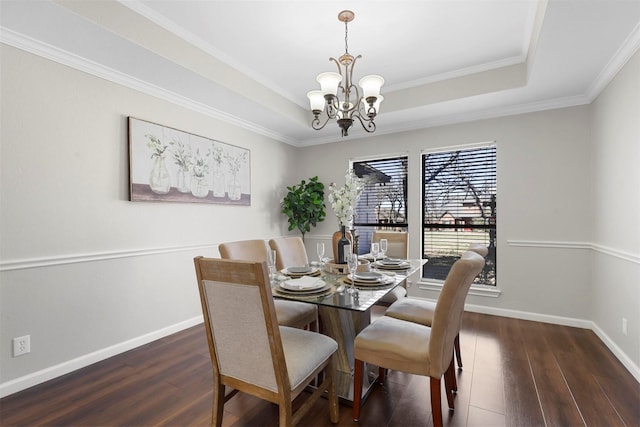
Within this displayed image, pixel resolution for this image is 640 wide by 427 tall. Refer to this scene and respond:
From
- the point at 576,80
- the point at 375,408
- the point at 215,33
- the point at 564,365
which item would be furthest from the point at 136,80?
the point at 564,365

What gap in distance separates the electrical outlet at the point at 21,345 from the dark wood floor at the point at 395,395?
0.26 meters

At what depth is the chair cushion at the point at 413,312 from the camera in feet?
6.98

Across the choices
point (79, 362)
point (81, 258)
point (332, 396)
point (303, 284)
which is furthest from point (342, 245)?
point (79, 362)

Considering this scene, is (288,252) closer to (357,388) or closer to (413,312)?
(413,312)

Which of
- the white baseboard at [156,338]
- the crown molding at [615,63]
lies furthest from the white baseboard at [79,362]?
the crown molding at [615,63]

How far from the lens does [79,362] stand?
2383 millimetres

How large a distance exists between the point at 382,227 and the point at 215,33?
3112 millimetres

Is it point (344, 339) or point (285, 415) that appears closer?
point (285, 415)

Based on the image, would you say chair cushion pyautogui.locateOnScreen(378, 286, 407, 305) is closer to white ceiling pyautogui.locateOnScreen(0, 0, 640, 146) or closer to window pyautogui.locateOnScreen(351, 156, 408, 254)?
window pyautogui.locateOnScreen(351, 156, 408, 254)

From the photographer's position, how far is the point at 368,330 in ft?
6.03

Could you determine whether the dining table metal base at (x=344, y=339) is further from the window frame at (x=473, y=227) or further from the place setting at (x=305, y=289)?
the window frame at (x=473, y=227)

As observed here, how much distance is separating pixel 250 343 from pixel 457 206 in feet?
11.0

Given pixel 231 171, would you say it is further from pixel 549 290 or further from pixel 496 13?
pixel 549 290

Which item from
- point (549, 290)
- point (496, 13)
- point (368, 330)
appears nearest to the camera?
point (368, 330)
